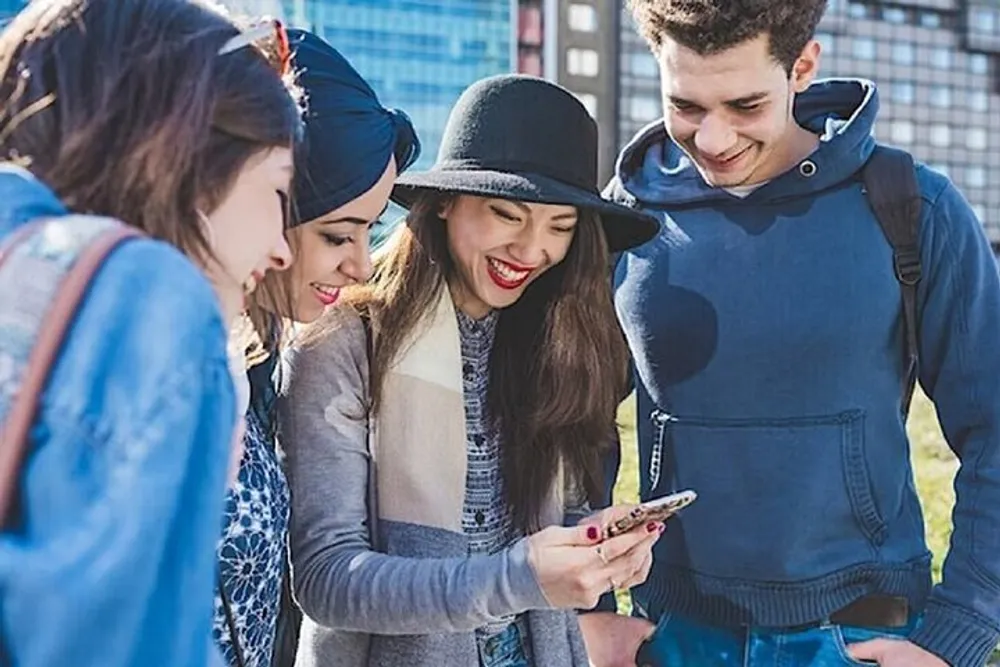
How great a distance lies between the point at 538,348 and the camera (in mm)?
2617

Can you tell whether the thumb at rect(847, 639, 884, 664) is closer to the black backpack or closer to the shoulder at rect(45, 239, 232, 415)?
the black backpack

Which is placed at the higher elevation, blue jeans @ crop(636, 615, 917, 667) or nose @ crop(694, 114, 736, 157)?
nose @ crop(694, 114, 736, 157)

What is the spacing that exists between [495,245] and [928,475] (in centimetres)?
647

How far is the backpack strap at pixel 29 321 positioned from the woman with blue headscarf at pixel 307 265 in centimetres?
84

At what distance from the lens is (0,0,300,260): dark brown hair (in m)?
1.34

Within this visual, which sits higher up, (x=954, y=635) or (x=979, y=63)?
(x=954, y=635)

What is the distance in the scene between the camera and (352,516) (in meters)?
2.25

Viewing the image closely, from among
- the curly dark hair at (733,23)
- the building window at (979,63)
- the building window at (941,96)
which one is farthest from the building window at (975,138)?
the curly dark hair at (733,23)

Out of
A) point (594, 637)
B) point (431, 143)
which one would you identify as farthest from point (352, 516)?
point (431, 143)

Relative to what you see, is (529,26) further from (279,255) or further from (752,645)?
(279,255)

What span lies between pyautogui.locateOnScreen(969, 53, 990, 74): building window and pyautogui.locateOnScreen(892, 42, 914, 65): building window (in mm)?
3397

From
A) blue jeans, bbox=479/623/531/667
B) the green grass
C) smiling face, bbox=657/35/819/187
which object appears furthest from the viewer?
the green grass

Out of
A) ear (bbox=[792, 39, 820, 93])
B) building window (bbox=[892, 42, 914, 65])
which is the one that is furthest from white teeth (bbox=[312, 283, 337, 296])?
building window (bbox=[892, 42, 914, 65])

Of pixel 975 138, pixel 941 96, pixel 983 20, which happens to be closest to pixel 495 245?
pixel 941 96
